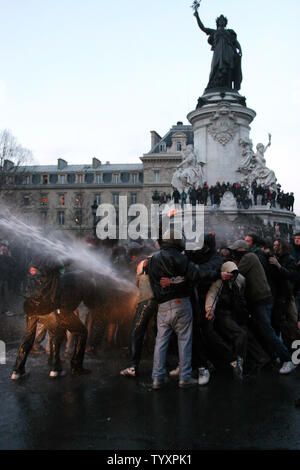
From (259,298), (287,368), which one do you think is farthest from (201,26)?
(287,368)

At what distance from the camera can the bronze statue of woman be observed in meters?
25.9

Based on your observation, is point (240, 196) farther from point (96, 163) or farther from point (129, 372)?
point (96, 163)

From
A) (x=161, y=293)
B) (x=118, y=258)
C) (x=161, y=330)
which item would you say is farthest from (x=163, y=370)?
(x=118, y=258)

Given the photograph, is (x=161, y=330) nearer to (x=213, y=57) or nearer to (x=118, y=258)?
(x=118, y=258)

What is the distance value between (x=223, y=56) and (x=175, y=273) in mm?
23253

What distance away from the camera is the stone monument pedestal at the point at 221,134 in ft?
82.0

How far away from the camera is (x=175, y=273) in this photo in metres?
5.66

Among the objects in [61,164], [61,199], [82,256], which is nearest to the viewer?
[82,256]

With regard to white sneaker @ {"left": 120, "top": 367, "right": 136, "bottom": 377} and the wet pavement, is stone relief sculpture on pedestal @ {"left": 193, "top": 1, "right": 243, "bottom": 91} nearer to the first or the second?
the wet pavement

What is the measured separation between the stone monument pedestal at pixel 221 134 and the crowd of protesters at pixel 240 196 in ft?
3.42

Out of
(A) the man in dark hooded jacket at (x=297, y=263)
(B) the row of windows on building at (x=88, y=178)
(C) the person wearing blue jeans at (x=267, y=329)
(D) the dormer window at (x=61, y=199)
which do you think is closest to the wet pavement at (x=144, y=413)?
(C) the person wearing blue jeans at (x=267, y=329)

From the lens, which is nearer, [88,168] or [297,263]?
[297,263]

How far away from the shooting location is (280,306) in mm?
7391

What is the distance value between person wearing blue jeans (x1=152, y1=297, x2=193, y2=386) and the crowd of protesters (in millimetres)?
17826
